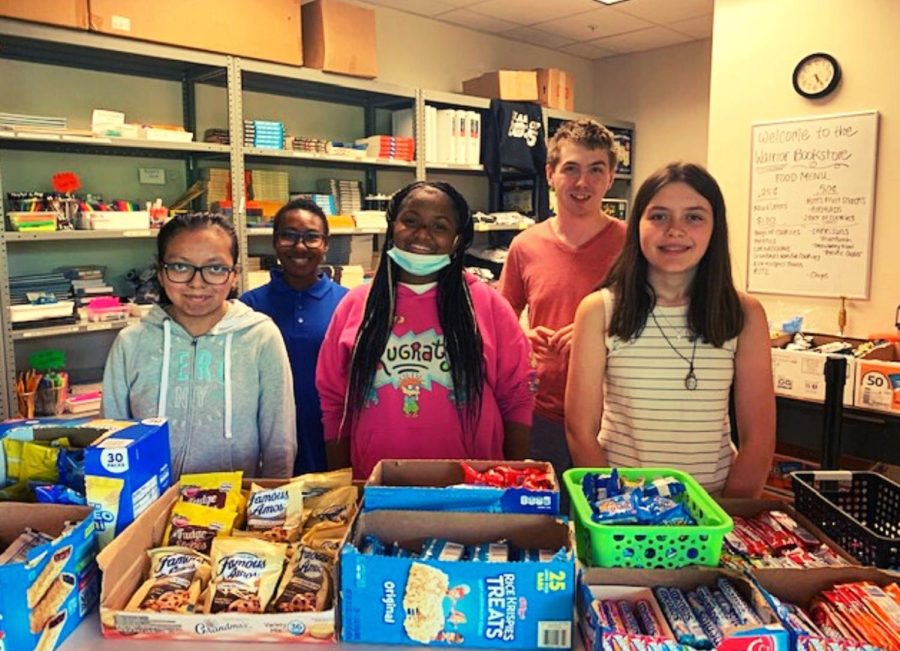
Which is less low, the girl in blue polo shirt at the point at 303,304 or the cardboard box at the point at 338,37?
the cardboard box at the point at 338,37

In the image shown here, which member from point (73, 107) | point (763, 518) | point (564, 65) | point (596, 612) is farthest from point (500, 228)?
point (596, 612)

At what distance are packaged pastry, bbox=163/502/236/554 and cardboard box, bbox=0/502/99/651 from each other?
134 millimetres

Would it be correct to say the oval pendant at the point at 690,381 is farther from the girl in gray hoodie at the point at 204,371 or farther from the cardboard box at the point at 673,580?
the girl in gray hoodie at the point at 204,371

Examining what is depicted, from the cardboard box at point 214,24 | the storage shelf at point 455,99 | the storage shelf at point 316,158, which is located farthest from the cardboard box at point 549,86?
the cardboard box at point 214,24

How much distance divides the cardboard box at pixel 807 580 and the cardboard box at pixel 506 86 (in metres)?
4.09

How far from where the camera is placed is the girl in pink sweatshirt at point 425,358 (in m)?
1.66

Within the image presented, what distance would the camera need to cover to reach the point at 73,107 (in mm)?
3391

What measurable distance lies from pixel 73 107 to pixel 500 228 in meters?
2.63

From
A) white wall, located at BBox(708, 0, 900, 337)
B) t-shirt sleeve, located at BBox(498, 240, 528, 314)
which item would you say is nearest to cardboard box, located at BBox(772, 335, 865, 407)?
white wall, located at BBox(708, 0, 900, 337)

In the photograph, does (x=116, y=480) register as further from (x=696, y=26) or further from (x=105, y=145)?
(x=696, y=26)

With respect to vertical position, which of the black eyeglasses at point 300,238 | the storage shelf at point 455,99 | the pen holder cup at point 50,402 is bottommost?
the pen holder cup at point 50,402

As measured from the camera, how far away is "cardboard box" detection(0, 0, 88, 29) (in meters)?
2.73

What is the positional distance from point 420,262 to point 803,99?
2.84 m

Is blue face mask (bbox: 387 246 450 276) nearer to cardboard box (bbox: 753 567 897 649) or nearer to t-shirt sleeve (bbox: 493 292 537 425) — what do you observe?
t-shirt sleeve (bbox: 493 292 537 425)
